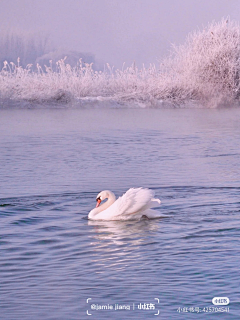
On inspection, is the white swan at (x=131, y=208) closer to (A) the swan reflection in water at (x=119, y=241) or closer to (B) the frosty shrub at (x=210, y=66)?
(A) the swan reflection in water at (x=119, y=241)

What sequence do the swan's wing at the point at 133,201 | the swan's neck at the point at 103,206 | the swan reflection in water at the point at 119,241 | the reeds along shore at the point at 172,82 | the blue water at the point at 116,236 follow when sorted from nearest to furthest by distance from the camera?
the blue water at the point at 116,236
the swan reflection in water at the point at 119,241
the swan's wing at the point at 133,201
the swan's neck at the point at 103,206
the reeds along shore at the point at 172,82

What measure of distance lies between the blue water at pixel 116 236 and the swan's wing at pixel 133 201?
193mm

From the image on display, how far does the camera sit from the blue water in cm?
525

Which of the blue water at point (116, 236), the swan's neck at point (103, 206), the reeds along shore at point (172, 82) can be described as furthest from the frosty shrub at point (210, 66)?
the swan's neck at point (103, 206)

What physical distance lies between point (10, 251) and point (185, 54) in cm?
3337

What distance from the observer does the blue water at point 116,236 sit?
5.25 metres

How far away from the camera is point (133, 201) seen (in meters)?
8.55

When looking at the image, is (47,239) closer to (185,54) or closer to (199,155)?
(199,155)

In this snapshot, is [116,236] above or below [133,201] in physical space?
below

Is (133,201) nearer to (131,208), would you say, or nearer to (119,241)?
(131,208)

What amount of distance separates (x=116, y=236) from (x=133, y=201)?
97 cm

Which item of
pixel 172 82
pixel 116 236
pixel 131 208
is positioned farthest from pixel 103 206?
pixel 172 82

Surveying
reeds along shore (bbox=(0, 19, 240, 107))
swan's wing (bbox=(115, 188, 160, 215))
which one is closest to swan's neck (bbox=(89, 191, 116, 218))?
swan's wing (bbox=(115, 188, 160, 215))

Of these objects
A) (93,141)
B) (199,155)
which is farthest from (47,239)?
(93,141)
